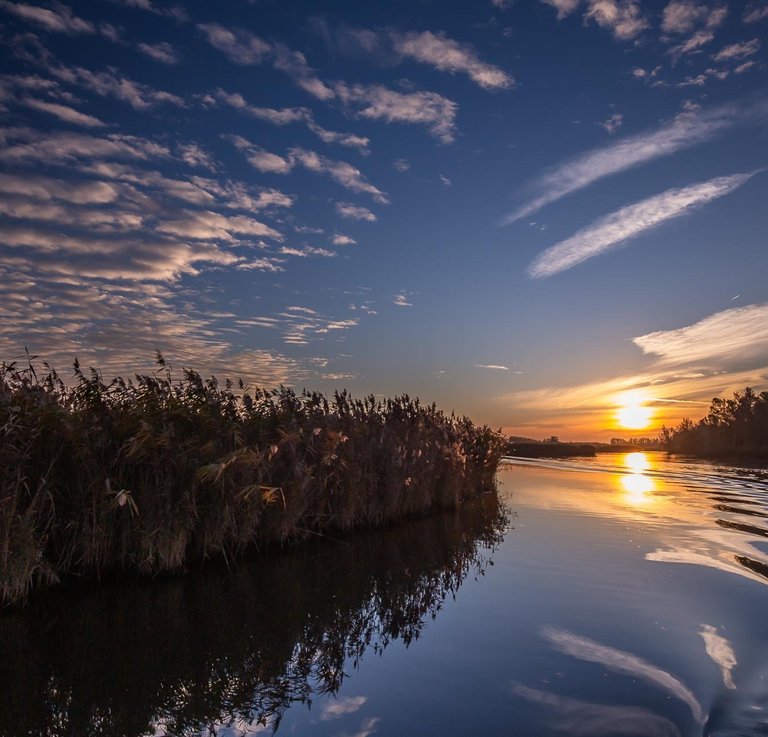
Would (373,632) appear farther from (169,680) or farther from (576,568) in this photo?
(576,568)

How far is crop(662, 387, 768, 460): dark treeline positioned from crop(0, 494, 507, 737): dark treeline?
55.7 meters

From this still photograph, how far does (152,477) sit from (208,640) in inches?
124

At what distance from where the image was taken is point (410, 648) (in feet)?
17.7

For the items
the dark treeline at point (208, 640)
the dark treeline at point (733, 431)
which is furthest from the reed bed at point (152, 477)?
the dark treeline at point (733, 431)

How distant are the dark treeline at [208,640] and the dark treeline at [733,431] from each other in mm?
55659

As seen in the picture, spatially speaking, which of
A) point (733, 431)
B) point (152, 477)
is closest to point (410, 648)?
A: point (152, 477)

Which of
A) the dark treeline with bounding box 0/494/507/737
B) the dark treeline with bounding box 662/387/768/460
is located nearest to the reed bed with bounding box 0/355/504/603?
the dark treeline with bounding box 0/494/507/737

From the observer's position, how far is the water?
4008 mm

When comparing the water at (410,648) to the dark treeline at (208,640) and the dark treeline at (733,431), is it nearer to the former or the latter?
the dark treeline at (208,640)

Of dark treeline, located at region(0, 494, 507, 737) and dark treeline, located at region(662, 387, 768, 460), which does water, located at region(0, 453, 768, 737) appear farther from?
dark treeline, located at region(662, 387, 768, 460)

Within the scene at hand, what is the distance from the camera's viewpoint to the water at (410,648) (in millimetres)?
4008

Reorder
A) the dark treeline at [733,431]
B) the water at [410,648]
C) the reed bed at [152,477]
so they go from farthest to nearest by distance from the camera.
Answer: the dark treeline at [733,431] → the reed bed at [152,477] → the water at [410,648]

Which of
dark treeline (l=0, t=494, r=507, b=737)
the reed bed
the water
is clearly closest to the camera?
the water

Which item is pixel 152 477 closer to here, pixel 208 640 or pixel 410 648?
pixel 208 640
